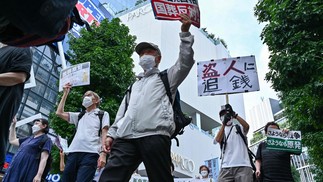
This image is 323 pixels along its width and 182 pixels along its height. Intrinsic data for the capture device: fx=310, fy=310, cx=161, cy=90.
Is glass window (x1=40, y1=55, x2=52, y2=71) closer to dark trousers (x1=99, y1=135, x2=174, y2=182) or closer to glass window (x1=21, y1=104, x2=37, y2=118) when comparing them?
glass window (x1=21, y1=104, x2=37, y2=118)

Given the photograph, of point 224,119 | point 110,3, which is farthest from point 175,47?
point 224,119

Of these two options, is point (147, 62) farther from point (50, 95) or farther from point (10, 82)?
point (50, 95)

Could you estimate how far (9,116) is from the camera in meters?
2.49

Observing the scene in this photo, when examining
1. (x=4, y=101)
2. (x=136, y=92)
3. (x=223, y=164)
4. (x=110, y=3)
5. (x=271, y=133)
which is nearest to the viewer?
(x=4, y=101)

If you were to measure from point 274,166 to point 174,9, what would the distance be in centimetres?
289

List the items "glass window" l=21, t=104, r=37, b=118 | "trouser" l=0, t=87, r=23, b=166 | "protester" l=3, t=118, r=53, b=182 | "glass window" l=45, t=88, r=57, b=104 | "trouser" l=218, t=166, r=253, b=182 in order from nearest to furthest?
"trouser" l=0, t=87, r=23, b=166
"protester" l=3, t=118, r=53, b=182
"trouser" l=218, t=166, r=253, b=182
"glass window" l=21, t=104, r=37, b=118
"glass window" l=45, t=88, r=57, b=104

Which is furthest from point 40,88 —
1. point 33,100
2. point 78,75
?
point 78,75

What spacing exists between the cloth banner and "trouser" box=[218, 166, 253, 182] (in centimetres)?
220

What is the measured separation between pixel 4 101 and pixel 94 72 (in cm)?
803

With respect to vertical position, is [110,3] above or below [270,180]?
above

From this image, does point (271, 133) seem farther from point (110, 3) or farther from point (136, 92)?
point (110, 3)

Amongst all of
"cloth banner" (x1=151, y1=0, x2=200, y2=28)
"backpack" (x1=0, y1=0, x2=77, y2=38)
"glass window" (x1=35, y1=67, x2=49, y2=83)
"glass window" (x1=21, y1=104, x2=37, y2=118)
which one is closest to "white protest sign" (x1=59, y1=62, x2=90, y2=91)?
"cloth banner" (x1=151, y1=0, x2=200, y2=28)

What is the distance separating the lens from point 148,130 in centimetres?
274

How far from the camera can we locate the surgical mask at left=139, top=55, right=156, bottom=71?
3295 mm
